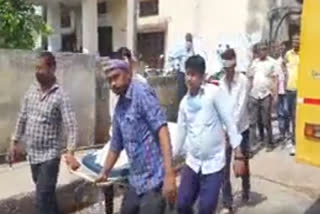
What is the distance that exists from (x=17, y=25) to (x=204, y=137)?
19.2ft

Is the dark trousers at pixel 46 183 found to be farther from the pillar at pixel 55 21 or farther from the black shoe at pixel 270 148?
the pillar at pixel 55 21

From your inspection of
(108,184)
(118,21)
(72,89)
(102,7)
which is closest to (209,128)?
(108,184)

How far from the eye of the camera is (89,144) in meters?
8.98

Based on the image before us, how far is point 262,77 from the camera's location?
384 inches

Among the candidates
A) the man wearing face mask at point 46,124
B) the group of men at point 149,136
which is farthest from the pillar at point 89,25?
the man wearing face mask at point 46,124

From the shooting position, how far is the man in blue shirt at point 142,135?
13.8 ft

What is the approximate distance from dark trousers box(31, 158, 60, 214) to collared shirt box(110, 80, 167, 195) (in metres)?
1.26

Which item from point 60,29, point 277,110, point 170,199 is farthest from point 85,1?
point 170,199

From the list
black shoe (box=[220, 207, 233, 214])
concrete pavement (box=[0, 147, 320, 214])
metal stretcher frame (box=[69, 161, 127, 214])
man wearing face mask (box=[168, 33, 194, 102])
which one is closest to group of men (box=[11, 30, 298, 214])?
metal stretcher frame (box=[69, 161, 127, 214])

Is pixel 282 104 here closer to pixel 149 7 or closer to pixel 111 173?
pixel 111 173

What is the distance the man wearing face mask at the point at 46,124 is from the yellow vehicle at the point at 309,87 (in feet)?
6.79

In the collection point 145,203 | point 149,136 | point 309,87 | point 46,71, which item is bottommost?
point 145,203

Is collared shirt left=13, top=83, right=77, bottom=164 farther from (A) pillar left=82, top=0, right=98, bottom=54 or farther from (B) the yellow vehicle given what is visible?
(A) pillar left=82, top=0, right=98, bottom=54

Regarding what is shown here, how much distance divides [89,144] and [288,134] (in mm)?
3467
